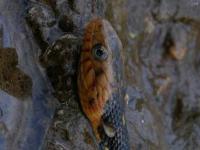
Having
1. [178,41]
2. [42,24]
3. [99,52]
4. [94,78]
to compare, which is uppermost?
[42,24]

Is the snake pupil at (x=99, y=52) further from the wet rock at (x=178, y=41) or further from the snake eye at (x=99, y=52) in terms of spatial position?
the wet rock at (x=178, y=41)

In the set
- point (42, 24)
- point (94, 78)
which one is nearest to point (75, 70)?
point (94, 78)

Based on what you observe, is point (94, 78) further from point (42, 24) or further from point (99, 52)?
point (42, 24)

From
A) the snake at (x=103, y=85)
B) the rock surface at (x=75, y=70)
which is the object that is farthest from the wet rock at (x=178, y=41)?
the snake at (x=103, y=85)

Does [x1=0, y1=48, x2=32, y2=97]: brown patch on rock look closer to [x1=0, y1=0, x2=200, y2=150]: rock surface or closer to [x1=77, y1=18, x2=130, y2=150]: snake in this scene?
[x1=0, y1=0, x2=200, y2=150]: rock surface

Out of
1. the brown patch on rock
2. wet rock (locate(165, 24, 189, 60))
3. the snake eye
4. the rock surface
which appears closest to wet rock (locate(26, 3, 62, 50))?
the rock surface

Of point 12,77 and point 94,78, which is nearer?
point 12,77

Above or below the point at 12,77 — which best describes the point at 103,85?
below

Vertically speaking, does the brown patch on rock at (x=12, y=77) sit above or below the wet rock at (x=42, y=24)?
below

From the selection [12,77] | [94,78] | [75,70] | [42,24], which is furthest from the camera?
[42,24]
